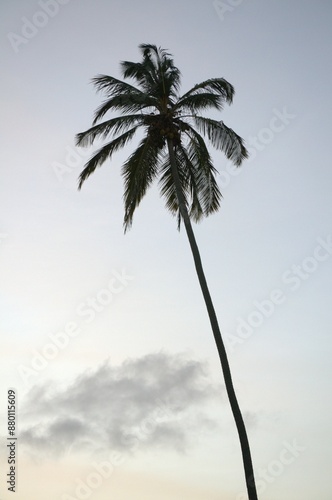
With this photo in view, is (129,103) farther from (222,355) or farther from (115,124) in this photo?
(222,355)

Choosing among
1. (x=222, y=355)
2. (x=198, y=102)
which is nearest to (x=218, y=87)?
(x=198, y=102)

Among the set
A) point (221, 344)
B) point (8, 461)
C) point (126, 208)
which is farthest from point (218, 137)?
point (8, 461)

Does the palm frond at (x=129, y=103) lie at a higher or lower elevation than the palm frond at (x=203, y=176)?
higher

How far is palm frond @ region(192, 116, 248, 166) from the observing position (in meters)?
20.1

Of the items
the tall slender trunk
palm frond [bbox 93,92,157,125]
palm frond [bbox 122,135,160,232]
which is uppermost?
palm frond [bbox 93,92,157,125]

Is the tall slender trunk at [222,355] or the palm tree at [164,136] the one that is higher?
the palm tree at [164,136]

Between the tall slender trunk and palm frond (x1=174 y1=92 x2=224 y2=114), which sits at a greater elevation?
palm frond (x1=174 y1=92 x2=224 y2=114)

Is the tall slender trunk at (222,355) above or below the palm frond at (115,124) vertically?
below

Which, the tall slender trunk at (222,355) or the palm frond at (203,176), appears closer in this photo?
the tall slender trunk at (222,355)

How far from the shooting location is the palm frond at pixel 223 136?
66.1ft

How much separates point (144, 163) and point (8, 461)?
15.1 meters

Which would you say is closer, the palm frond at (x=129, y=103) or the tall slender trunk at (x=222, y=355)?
the tall slender trunk at (x=222, y=355)

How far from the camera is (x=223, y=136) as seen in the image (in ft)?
66.2

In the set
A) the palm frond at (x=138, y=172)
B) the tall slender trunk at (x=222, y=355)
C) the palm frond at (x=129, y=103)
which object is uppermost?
the palm frond at (x=129, y=103)
